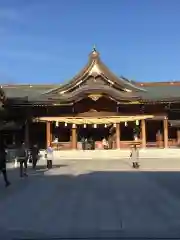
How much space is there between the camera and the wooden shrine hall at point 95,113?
130 feet

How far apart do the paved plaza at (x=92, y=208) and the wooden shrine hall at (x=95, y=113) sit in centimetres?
2332

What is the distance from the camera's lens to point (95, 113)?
4088 cm

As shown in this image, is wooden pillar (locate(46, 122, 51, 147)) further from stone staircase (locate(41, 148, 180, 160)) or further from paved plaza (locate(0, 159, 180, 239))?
paved plaza (locate(0, 159, 180, 239))

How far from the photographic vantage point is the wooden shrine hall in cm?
3959

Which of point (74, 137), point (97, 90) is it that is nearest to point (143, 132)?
point (97, 90)

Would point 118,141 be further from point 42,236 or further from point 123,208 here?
point 42,236

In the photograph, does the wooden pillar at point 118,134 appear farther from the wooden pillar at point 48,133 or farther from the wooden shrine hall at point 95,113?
the wooden pillar at point 48,133

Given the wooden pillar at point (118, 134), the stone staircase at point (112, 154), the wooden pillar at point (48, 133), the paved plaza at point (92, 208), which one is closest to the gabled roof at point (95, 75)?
the wooden pillar at point (48, 133)

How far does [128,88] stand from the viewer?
137 ft

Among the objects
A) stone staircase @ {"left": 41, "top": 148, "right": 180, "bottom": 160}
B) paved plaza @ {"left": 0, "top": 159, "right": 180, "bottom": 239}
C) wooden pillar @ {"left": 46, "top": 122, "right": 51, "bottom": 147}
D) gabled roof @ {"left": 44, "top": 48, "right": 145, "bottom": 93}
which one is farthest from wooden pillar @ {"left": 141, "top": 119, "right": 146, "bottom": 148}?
paved plaza @ {"left": 0, "top": 159, "right": 180, "bottom": 239}

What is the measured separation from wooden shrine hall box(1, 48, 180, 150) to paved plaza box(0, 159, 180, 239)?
918 inches

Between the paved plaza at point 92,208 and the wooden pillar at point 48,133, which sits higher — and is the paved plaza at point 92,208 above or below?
below

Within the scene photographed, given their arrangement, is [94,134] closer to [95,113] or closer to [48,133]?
[95,113]

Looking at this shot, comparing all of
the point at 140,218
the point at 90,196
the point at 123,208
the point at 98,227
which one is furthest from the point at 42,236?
the point at 90,196
